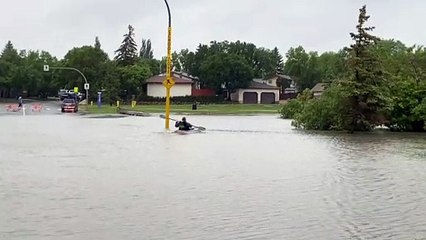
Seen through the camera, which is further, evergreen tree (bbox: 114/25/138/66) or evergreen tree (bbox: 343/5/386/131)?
evergreen tree (bbox: 114/25/138/66)

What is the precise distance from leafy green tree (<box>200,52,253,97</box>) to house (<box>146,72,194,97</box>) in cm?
393

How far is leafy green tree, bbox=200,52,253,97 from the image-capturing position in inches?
4759

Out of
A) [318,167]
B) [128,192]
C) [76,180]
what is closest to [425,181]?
[318,167]

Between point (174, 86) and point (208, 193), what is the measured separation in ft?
363

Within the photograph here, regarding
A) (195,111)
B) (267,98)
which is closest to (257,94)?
(267,98)

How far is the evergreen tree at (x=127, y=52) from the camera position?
5349 inches

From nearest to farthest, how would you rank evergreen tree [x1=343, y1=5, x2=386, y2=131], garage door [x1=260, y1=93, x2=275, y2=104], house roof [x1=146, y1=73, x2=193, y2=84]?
evergreen tree [x1=343, y1=5, x2=386, y2=131] → house roof [x1=146, y1=73, x2=193, y2=84] → garage door [x1=260, y1=93, x2=275, y2=104]

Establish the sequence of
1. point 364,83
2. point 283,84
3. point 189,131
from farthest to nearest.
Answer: point 283,84 → point 364,83 → point 189,131

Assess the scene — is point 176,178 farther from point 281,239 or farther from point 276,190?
point 281,239

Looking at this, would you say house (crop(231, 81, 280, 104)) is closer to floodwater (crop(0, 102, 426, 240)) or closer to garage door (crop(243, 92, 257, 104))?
garage door (crop(243, 92, 257, 104))

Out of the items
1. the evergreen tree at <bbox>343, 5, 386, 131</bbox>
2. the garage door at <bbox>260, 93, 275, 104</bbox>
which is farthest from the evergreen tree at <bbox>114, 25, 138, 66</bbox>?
the evergreen tree at <bbox>343, 5, 386, 131</bbox>

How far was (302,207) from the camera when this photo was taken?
1227 centimetres

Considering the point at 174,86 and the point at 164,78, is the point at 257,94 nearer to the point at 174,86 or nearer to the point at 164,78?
the point at 174,86

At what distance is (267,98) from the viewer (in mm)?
133750
